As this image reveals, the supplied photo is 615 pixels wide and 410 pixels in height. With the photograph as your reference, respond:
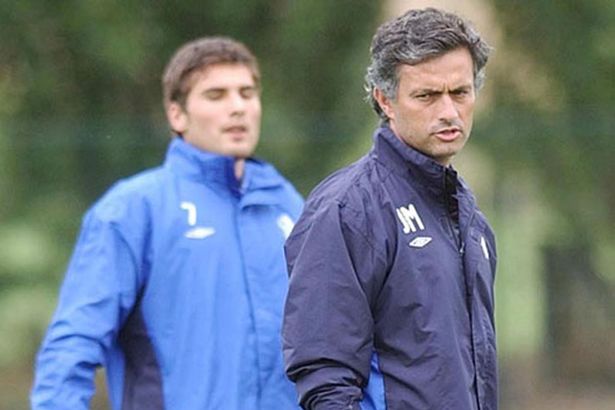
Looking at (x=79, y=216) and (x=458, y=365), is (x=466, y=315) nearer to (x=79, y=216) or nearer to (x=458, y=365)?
(x=458, y=365)

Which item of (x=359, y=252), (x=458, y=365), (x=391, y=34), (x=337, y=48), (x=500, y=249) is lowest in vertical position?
(x=458, y=365)

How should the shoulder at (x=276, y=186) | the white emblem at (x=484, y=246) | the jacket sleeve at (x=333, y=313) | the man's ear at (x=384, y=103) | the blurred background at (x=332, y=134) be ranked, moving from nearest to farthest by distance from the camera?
1. the jacket sleeve at (x=333, y=313)
2. the man's ear at (x=384, y=103)
3. the white emblem at (x=484, y=246)
4. the shoulder at (x=276, y=186)
5. the blurred background at (x=332, y=134)

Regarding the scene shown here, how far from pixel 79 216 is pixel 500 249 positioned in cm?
282

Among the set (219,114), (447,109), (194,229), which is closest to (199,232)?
(194,229)

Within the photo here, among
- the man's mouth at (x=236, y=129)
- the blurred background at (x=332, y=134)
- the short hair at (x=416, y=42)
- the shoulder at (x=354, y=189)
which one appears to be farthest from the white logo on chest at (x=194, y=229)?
the blurred background at (x=332, y=134)

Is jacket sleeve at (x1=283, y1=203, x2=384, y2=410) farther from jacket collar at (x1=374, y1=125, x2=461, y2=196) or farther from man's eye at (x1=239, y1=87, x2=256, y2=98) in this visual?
man's eye at (x1=239, y1=87, x2=256, y2=98)

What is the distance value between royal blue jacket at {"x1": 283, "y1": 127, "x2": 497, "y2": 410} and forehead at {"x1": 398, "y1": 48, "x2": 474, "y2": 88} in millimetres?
173

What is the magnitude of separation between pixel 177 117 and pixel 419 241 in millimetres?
1818

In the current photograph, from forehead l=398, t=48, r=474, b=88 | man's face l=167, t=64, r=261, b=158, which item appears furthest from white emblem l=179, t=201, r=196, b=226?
forehead l=398, t=48, r=474, b=88

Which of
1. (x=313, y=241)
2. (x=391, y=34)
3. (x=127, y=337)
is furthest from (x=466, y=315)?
(x=127, y=337)

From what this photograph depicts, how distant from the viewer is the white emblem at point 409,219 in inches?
165

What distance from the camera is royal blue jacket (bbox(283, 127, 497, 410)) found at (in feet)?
13.4

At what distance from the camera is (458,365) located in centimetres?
414

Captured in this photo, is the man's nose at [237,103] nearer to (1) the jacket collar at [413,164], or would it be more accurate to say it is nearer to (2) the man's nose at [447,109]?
(1) the jacket collar at [413,164]
